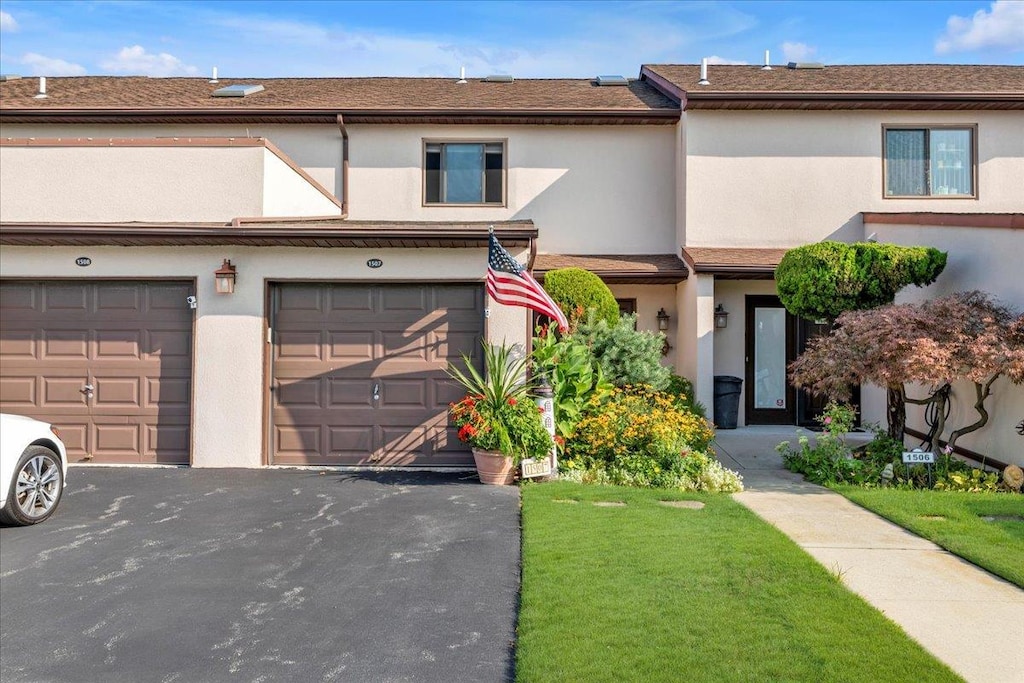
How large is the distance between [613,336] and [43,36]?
14.6 metres

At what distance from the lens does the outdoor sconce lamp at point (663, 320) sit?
1551 cm

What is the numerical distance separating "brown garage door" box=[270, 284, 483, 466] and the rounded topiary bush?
254 cm

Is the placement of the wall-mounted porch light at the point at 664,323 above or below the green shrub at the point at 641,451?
above

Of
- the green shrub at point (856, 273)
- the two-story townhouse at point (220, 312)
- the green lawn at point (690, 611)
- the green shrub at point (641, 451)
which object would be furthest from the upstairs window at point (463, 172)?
the green lawn at point (690, 611)

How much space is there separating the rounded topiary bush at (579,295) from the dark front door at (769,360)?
13.1 ft

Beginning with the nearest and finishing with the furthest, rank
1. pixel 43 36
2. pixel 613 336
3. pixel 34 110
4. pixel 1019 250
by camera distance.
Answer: pixel 1019 250 → pixel 613 336 → pixel 34 110 → pixel 43 36

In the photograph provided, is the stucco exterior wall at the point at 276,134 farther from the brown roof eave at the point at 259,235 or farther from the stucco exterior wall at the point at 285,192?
the brown roof eave at the point at 259,235

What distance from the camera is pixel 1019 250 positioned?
9.02m

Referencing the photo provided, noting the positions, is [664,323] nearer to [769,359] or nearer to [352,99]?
[769,359]

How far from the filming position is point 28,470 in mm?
7402

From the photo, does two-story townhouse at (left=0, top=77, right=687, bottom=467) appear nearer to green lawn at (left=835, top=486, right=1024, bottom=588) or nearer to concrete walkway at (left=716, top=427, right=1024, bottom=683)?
concrete walkway at (left=716, top=427, right=1024, bottom=683)

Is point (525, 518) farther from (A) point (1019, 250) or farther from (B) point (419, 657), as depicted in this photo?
(A) point (1019, 250)

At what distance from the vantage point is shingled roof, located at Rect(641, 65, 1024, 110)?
14.6 m

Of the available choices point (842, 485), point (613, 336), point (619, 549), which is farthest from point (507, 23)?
point (619, 549)
